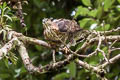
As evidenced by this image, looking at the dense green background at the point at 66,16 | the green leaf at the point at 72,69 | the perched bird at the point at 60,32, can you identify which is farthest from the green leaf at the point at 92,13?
the perched bird at the point at 60,32

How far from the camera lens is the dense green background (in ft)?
7.61

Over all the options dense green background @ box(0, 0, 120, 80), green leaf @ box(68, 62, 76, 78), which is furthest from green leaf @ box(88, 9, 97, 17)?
green leaf @ box(68, 62, 76, 78)

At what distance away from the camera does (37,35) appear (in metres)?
2.79

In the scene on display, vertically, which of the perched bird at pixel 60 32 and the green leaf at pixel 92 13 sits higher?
the green leaf at pixel 92 13

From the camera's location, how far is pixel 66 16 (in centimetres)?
283

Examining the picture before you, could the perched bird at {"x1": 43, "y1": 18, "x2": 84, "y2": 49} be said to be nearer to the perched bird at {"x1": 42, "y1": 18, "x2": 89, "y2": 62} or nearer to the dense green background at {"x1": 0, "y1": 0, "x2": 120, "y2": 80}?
the perched bird at {"x1": 42, "y1": 18, "x2": 89, "y2": 62}

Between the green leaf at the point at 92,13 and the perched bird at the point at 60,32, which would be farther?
the green leaf at the point at 92,13

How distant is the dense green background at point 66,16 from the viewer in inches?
91.4

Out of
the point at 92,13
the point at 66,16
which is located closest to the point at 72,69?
the point at 92,13

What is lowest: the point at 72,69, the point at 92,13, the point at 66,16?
the point at 72,69

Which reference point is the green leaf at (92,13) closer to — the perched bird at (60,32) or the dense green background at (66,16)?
the dense green background at (66,16)

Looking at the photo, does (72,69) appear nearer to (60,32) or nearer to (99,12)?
(99,12)

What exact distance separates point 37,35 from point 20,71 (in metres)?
0.40

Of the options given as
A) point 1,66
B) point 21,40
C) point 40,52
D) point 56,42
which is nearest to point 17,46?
point 21,40
